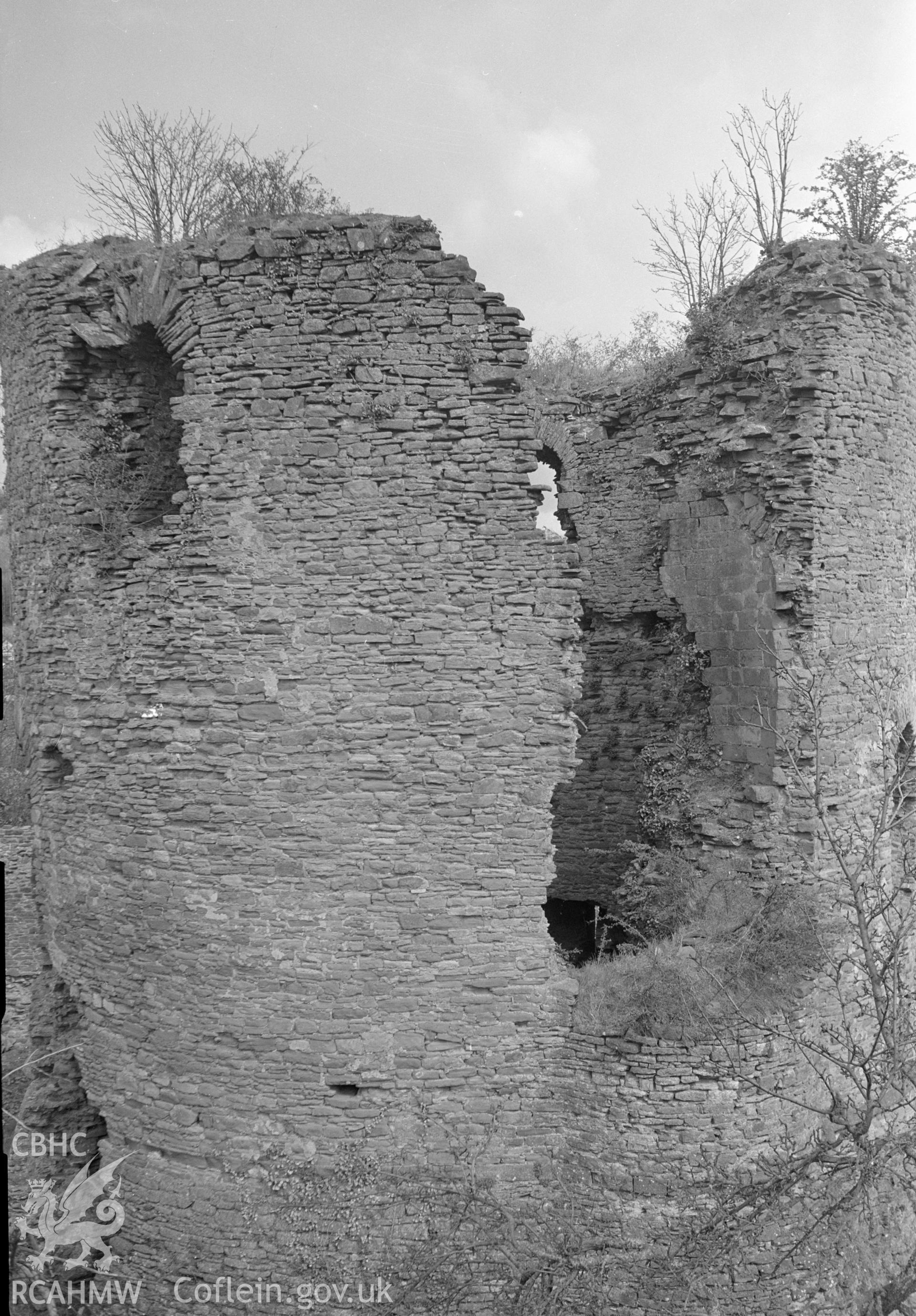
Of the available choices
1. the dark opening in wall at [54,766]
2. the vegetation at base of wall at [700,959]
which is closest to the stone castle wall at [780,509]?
the vegetation at base of wall at [700,959]

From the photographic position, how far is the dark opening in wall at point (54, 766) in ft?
26.2

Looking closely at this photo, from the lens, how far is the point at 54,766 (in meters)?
8.01

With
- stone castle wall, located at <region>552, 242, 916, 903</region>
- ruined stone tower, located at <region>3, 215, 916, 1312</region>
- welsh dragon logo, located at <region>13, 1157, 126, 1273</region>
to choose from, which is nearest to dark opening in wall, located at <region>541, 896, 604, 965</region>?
stone castle wall, located at <region>552, 242, 916, 903</region>

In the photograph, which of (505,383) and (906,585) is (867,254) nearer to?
(906,585)

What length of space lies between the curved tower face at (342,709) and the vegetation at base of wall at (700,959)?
1.62ft

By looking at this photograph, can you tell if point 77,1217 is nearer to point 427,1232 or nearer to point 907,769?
point 427,1232

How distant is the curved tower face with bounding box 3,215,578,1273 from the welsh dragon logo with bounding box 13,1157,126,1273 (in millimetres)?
292

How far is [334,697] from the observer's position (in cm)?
696

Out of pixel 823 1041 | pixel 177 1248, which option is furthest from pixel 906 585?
pixel 177 1248

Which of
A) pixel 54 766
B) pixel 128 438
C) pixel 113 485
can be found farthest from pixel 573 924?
pixel 128 438

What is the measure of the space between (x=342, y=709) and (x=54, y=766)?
8.85 feet

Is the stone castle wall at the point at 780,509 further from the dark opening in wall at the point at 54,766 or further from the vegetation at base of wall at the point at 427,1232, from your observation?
the dark opening in wall at the point at 54,766

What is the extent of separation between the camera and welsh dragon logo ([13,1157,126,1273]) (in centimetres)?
735

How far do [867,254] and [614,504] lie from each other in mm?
3163
